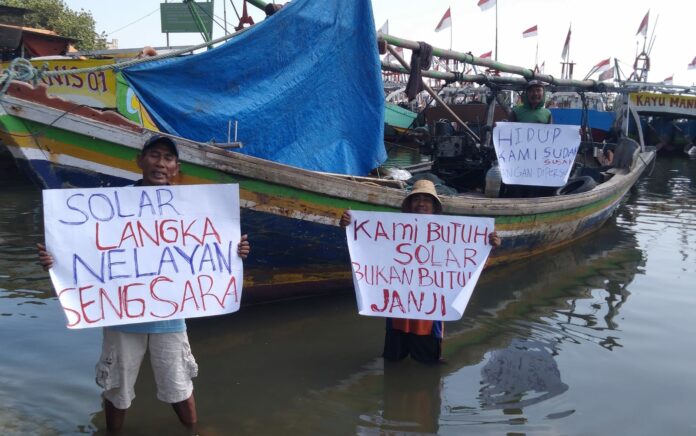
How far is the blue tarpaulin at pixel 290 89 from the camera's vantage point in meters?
4.79

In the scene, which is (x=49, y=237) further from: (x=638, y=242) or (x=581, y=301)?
(x=638, y=242)

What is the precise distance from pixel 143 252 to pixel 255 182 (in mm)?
1614

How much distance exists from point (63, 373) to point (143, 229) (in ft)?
5.63

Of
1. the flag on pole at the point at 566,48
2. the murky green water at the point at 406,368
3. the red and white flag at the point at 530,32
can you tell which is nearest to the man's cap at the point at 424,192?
the murky green water at the point at 406,368

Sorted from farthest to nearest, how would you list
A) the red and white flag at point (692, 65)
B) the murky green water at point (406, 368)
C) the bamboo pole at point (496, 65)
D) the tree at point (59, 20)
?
1. the red and white flag at point (692, 65)
2. the tree at point (59, 20)
3. the bamboo pole at point (496, 65)
4. the murky green water at point (406, 368)

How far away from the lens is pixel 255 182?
15.0 feet

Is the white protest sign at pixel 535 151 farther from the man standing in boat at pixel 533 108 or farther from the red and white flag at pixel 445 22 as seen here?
the red and white flag at pixel 445 22

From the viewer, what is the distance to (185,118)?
481cm

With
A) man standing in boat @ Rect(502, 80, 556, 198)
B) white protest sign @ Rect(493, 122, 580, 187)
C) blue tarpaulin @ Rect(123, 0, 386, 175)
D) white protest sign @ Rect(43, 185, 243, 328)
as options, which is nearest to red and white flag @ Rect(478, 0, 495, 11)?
man standing in boat @ Rect(502, 80, 556, 198)

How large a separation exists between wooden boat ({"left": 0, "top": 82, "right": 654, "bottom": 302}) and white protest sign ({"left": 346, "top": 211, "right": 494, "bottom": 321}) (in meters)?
1.09

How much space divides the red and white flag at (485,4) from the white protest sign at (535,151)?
997 inches

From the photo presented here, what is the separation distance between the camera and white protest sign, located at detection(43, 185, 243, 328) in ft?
9.39

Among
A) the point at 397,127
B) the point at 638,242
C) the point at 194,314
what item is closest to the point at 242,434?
the point at 194,314

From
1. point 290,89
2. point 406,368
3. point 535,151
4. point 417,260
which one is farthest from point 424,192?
→ point 535,151
